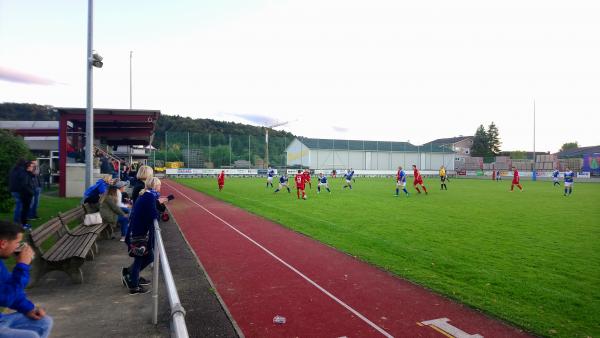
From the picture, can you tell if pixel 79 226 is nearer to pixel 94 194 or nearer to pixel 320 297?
pixel 94 194

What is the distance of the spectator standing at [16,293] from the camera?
2.78 meters

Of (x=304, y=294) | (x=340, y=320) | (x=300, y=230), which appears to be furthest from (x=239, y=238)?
(x=340, y=320)

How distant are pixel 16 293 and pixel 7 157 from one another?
12104mm

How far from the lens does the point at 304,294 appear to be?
18.9 feet

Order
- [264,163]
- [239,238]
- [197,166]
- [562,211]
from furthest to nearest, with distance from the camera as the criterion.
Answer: [264,163], [197,166], [562,211], [239,238]

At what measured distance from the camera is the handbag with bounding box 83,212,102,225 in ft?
26.5

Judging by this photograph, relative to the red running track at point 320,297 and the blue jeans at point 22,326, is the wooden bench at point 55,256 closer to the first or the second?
the red running track at point 320,297

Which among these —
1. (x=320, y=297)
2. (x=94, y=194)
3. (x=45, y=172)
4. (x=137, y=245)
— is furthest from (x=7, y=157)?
(x=320, y=297)

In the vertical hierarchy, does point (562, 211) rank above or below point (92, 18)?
below

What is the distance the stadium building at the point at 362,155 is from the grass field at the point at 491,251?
49423 mm

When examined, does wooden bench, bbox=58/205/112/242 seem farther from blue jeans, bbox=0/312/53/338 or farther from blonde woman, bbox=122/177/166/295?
blue jeans, bbox=0/312/53/338

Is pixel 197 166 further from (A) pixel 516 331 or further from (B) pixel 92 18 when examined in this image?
(A) pixel 516 331

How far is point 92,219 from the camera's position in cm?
814

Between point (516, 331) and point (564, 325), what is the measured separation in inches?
28.3
